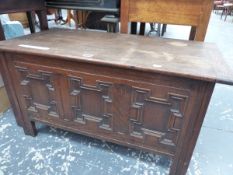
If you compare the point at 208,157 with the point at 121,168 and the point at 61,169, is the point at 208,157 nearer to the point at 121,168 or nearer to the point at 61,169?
the point at 121,168

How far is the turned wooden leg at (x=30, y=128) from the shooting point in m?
1.23

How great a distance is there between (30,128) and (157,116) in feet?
2.85

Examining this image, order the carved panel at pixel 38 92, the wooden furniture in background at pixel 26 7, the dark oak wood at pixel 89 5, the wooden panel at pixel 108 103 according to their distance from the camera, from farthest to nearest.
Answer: the dark oak wood at pixel 89 5, the wooden furniture in background at pixel 26 7, the carved panel at pixel 38 92, the wooden panel at pixel 108 103

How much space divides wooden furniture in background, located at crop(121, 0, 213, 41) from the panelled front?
55 centimetres

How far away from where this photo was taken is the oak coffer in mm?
750

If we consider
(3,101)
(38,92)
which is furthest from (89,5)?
(3,101)

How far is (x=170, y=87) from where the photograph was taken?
761mm

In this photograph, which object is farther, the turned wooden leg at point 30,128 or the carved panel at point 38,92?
the turned wooden leg at point 30,128

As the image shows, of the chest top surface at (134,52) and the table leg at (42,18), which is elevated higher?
the table leg at (42,18)

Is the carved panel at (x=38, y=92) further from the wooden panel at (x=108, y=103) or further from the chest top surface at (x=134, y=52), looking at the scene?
the chest top surface at (x=134, y=52)

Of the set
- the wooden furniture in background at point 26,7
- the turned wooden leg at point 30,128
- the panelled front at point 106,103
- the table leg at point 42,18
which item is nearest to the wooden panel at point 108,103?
the panelled front at point 106,103

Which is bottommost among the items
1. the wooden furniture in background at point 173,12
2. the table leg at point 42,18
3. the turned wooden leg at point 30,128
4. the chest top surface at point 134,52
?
the turned wooden leg at point 30,128

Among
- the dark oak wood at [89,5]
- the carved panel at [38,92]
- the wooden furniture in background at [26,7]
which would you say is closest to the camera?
the carved panel at [38,92]

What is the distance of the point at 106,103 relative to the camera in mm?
916
